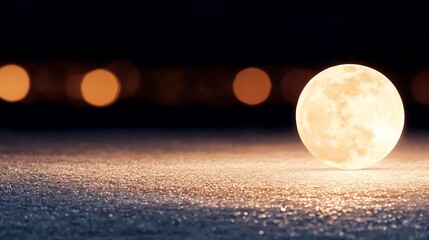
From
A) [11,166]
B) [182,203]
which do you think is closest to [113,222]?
[182,203]

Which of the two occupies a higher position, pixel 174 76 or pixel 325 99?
pixel 174 76

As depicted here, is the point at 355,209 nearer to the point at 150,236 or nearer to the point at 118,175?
the point at 150,236

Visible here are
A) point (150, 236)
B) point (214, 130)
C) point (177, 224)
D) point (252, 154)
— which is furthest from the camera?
point (214, 130)

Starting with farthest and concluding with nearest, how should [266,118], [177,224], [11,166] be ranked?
[266,118]
[11,166]
[177,224]

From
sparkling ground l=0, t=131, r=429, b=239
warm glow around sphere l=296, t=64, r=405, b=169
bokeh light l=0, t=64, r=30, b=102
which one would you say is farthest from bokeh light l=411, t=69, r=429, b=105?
bokeh light l=0, t=64, r=30, b=102

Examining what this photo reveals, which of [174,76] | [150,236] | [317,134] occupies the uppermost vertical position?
[174,76]

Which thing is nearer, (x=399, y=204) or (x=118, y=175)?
(x=399, y=204)

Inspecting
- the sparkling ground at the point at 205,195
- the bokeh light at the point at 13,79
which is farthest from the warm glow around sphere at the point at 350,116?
the bokeh light at the point at 13,79

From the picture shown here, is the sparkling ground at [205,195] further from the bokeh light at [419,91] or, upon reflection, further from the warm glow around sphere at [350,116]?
the bokeh light at [419,91]
